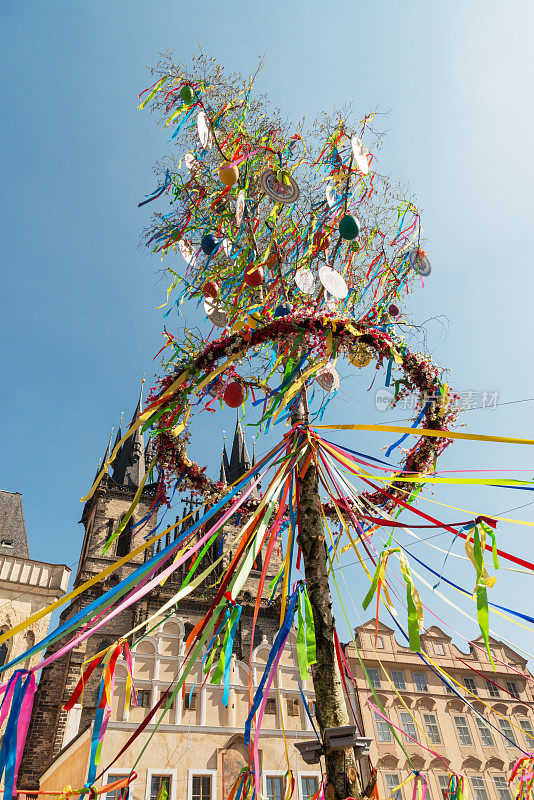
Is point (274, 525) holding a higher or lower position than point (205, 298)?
lower

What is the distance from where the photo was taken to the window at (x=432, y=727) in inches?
561

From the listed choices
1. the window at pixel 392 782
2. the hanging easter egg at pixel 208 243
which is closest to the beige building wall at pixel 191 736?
the window at pixel 392 782

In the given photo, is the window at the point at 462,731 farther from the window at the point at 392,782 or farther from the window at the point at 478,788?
the window at the point at 392,782

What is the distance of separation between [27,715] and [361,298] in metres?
4.89

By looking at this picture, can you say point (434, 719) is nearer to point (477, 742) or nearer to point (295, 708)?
point (477, 742)

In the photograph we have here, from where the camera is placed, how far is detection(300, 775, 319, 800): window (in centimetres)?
1175

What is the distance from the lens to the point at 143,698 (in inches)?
472

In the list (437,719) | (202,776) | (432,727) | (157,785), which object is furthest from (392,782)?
(157,785)

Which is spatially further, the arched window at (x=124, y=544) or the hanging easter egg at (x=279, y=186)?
the arched window at (x=124, y=544)

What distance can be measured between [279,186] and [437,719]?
1581cm

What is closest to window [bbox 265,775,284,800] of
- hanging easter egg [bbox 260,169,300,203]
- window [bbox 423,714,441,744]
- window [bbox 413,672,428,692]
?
window [bbox 423,714,441,744]

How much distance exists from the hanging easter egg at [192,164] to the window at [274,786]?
1251 cm

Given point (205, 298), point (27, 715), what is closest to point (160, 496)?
point (205, 298)

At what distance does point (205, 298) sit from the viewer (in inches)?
219
